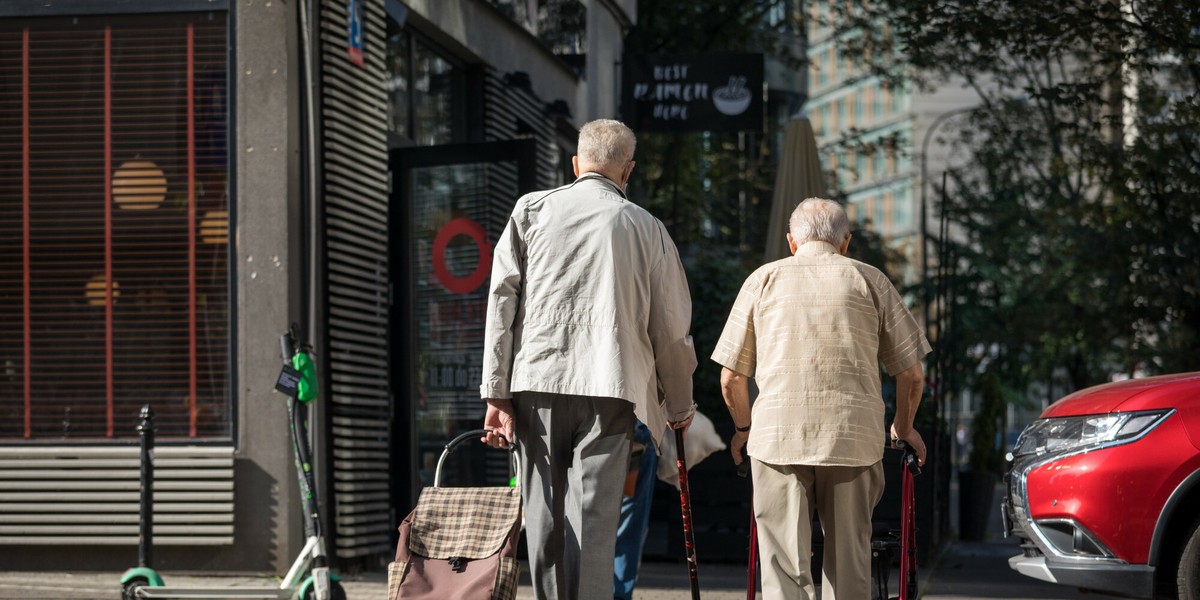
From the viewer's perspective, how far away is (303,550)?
789 centimetres

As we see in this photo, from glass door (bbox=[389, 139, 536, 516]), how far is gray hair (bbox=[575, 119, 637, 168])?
518 cm

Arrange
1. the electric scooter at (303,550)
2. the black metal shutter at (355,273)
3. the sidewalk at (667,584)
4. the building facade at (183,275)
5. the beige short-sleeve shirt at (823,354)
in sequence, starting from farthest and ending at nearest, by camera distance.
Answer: the black metal shutter at (355,273)
the building facade at (183,275)
the sidewalk at (667,584)
the electric scooter at (303,550)
the beige short-sleeve shirt at (823,354)

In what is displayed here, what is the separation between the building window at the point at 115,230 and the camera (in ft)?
33.1

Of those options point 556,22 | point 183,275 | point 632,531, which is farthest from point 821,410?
point 556,22

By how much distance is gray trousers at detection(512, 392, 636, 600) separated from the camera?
552 cm

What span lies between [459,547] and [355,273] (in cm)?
512

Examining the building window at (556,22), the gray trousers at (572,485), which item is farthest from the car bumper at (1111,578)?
the building window at (556,22)

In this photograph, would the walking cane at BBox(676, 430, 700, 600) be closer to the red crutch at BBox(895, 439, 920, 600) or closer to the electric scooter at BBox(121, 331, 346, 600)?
the red crutch at BBox(895, 439, 920, 600)

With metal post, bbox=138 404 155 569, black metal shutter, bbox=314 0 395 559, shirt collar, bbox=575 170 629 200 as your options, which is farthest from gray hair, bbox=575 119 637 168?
black metal shutter, bbox=314 0 395 559

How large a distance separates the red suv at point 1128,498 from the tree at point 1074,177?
5.45m

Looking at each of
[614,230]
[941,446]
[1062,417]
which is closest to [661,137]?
[941,446]

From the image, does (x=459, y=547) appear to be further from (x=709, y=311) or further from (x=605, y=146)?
(x=709, y=311)

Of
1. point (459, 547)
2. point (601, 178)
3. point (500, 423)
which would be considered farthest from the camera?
point (601, 178)

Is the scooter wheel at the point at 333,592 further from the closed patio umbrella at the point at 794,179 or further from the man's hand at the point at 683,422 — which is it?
the closed patio umbrella at the point at 794,179
